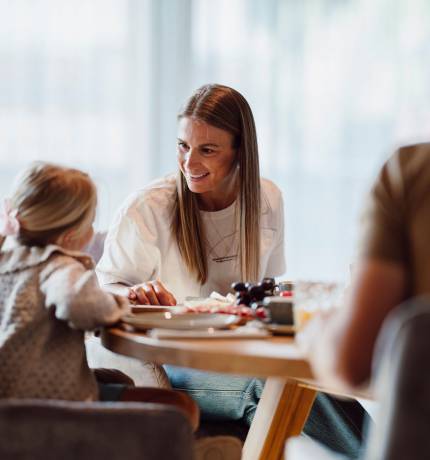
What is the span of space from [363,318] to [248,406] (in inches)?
47.4

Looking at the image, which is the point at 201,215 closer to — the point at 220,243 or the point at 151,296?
the point at 220,243

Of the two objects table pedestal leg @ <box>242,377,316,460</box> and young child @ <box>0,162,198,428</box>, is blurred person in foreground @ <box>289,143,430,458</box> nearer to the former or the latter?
young child @ <box>0,162,198,428</box>

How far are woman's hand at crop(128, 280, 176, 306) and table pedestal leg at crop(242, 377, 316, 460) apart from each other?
0.32 meters

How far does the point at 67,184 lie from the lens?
1750 mm

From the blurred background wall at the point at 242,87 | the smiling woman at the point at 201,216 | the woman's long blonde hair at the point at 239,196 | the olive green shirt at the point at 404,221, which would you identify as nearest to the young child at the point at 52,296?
the olive green shirt at the point at 404,221

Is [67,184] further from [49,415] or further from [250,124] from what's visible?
[250,124]

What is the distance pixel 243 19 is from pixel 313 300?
10.3 feet

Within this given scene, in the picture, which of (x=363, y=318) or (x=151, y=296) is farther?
(x=151, y=296)

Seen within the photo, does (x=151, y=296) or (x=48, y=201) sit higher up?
(x=48, y=201)

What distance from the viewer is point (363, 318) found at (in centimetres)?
132

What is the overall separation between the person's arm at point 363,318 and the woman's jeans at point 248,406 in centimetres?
104

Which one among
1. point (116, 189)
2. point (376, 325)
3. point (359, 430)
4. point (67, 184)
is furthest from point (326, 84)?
point (376, 325)

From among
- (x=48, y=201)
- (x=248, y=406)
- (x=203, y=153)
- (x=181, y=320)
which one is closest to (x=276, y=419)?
(x=248, y=406)

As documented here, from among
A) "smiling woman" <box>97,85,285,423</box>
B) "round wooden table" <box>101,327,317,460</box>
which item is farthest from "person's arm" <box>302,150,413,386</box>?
"smiling woman" <box>97,85,285,423</box>
